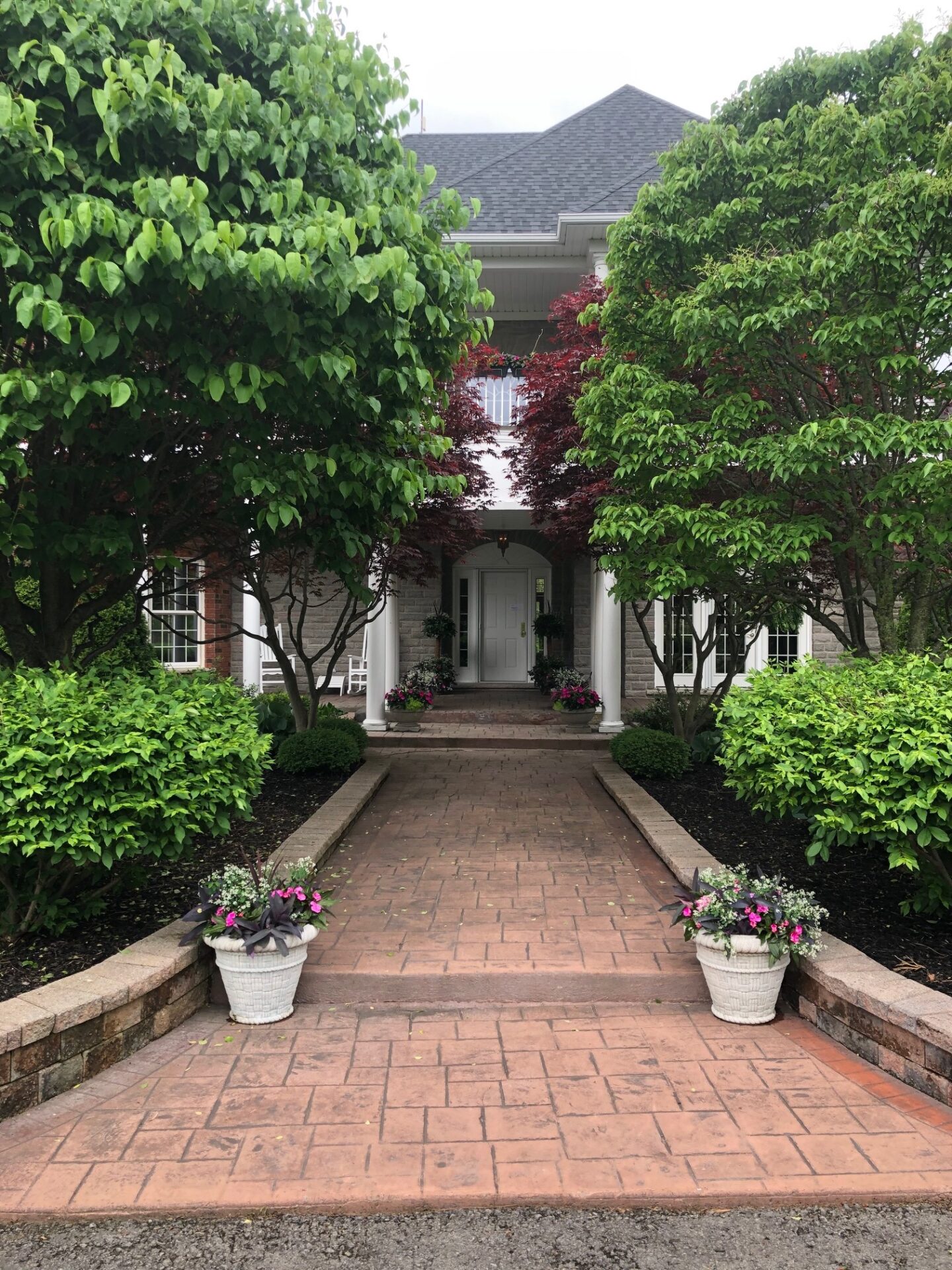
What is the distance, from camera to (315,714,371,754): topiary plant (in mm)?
8930

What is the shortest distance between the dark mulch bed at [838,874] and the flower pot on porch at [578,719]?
118 inches

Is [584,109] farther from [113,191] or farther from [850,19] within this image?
[113,191]

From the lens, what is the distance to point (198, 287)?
3.32 m

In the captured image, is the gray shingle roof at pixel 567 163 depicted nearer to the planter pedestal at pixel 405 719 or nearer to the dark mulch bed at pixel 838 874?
the planter pedestal at pixel 405 719

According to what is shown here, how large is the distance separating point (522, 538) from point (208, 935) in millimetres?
11906

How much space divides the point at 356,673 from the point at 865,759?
11.2 meters

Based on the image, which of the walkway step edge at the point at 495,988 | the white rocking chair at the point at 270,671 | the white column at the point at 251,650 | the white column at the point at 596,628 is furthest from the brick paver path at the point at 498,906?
the white rocking chair at the point at 270,671

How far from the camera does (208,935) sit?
3.73 m

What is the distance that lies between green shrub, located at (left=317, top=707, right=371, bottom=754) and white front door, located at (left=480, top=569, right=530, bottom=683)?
584cm

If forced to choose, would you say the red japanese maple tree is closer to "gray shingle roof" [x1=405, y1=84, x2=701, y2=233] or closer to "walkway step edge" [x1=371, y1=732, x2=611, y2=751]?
"walkway step edge" [x1=371, y1=732, x2=611, y2=751]

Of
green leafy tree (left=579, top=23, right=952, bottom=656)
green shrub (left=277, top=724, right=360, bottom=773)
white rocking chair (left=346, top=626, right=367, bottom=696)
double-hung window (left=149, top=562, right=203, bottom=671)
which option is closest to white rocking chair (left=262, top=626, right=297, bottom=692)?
white rocking chair (left=346, top=626, right=367, bottom=696)

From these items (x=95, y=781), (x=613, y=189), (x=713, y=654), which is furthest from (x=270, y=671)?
(x=95, y=781)

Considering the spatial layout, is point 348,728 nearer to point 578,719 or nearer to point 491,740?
point 491,740

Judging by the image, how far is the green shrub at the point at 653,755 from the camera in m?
8.26
